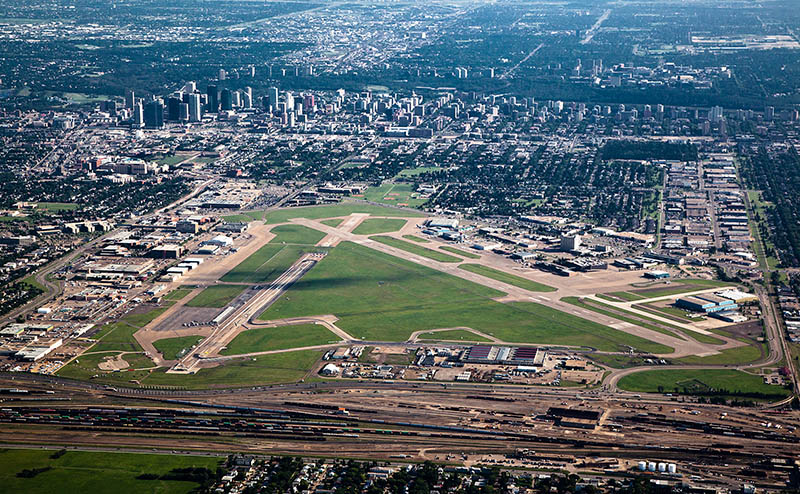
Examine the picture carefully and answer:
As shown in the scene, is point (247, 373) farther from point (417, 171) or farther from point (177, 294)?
point (417, 171)

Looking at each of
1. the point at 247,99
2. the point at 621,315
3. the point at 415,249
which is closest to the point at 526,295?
the point at 621,315

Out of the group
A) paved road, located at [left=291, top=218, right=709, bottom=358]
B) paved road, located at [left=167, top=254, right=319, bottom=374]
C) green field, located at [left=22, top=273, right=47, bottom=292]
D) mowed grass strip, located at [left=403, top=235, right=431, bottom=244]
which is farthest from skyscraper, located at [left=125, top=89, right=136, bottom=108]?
green field, located at [left=22, top=273, right=47, bottom=292]

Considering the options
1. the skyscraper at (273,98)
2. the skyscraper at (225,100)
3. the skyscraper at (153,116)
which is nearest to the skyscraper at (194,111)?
the skyscraper at (153,116)

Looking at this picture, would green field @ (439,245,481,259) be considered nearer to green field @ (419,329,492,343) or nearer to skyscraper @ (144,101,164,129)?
green field @ (419,329,492,343)

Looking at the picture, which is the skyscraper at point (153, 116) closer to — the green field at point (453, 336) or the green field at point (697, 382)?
the green field at point (453, 336)

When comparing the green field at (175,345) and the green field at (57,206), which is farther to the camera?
the green field at (57,206)

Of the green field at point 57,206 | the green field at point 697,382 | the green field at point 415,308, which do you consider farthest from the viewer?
the green field at point 57,206

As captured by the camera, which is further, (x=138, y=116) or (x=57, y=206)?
(x=138, y=116)
